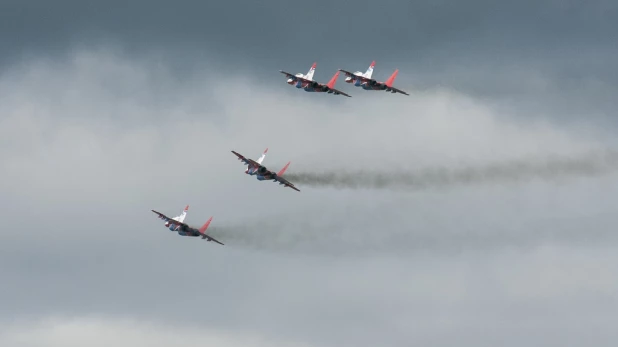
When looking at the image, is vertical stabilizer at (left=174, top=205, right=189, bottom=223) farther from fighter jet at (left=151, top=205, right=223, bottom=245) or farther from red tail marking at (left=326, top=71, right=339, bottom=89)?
red tail marking at (left=326, top=71, right=339, bottom=89)

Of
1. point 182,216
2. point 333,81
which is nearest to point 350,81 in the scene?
point 333,81

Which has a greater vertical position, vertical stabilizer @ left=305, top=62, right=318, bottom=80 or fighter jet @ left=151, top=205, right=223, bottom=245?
vertical stabilizer @ left=305, top=62, right=318, bottom=80

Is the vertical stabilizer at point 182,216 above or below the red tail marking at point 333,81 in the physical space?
below

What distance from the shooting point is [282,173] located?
5861 inches

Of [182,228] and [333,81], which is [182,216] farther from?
[333,81]

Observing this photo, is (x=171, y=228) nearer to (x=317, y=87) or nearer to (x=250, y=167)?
(x=250, y=167)

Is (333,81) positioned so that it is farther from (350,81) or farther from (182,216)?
(182,216)

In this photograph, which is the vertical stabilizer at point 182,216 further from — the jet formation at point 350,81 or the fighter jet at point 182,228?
the jet formation at point 350,81

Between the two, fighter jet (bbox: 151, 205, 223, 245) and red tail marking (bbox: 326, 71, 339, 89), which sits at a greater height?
red tail marking (bbox: 326, 71, 339, 89)

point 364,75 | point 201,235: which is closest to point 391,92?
point 364,75

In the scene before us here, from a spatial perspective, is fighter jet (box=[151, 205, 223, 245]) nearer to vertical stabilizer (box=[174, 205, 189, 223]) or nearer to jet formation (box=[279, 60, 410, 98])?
vertical stabilizer (box=[174, 205, 189, 223])

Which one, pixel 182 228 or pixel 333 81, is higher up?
pixel 333 81

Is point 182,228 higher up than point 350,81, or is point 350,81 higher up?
point 350,81

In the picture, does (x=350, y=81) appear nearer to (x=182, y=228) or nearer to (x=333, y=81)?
(x=333, y=81)
